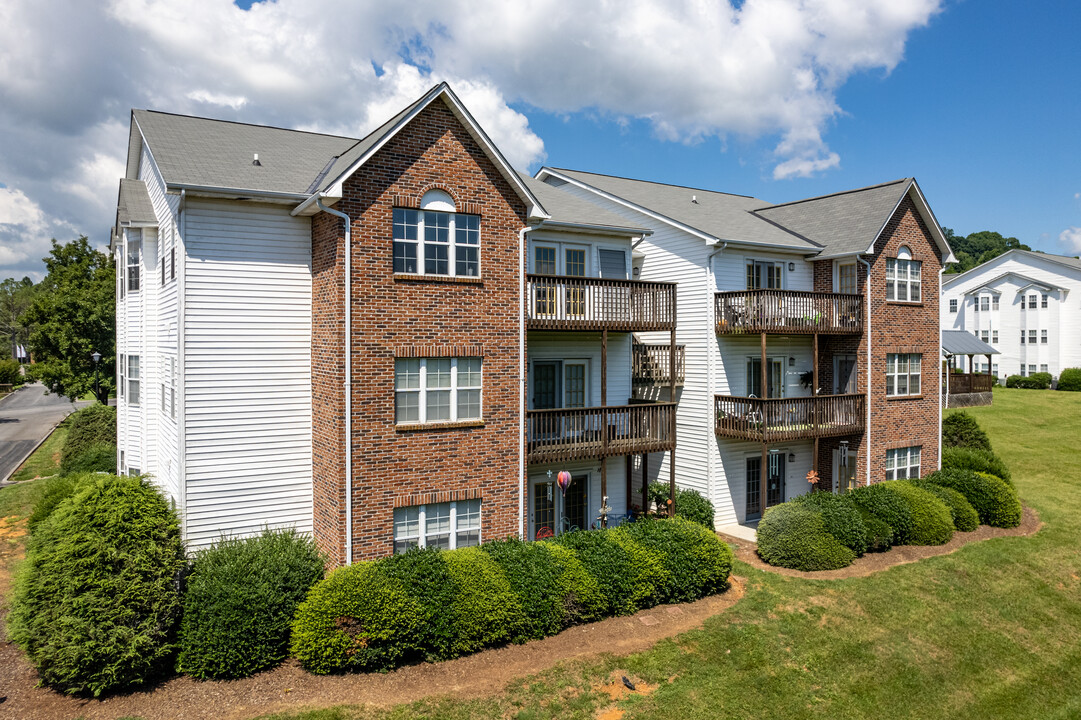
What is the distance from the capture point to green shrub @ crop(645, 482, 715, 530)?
20.6 metres

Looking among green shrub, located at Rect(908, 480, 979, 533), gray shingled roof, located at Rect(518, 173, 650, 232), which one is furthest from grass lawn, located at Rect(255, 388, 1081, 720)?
gray shingled roof, located at Rect(518, 173, 650, 232)

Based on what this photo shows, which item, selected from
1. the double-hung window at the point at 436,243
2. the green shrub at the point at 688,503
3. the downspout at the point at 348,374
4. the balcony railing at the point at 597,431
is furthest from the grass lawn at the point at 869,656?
the double-hung window at the point at 436,243

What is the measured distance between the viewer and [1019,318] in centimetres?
5781

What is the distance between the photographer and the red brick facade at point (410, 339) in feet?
45.1

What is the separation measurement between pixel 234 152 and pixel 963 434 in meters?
29.7

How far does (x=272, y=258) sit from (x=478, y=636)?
9.55m

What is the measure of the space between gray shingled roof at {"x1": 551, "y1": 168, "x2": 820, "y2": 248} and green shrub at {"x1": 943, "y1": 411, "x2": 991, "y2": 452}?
37.6 ft

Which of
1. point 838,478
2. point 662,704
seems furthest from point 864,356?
point 662,704

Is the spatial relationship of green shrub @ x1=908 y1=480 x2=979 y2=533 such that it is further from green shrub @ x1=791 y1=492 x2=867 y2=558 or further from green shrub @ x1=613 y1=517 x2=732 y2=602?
green shrub @ x1=613 y1=517 x2=732 y2=602

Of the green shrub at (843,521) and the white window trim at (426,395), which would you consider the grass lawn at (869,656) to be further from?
the white window trim at (426,395)

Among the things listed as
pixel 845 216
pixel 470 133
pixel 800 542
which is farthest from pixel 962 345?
pixel 470 133

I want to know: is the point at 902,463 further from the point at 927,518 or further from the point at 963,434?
the point at 927,518

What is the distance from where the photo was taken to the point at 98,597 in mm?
10602

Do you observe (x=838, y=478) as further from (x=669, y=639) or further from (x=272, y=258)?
(x=272, y=258)
